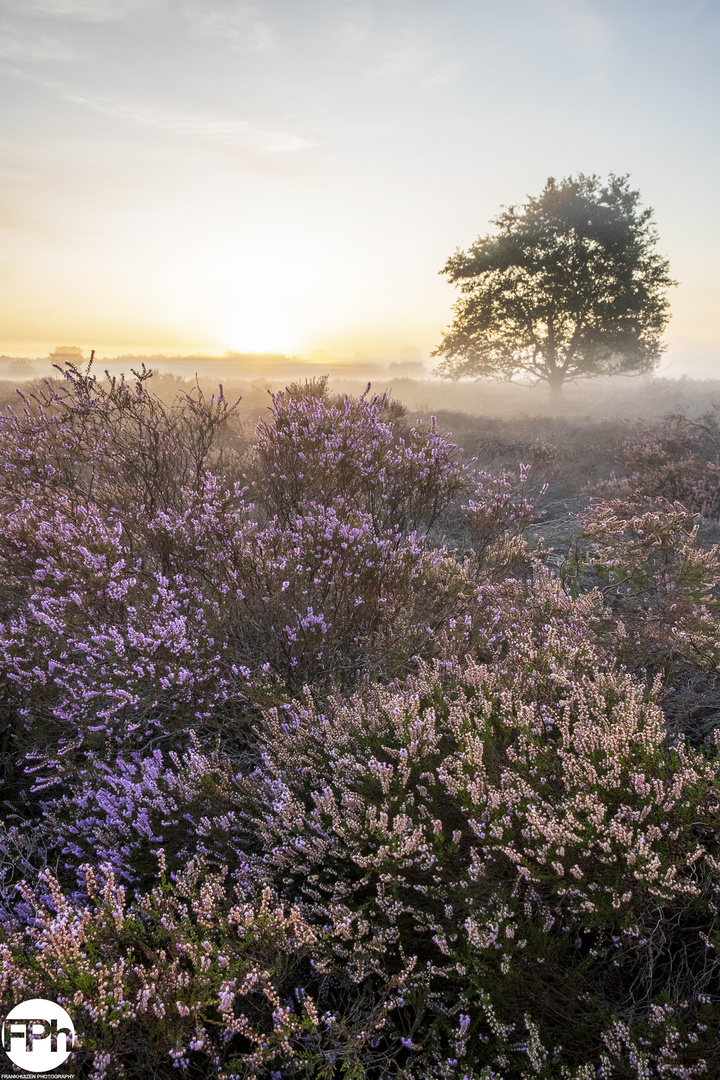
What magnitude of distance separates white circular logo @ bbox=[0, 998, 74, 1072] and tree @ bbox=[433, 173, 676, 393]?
998 inches

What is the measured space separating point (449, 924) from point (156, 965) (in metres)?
0.90

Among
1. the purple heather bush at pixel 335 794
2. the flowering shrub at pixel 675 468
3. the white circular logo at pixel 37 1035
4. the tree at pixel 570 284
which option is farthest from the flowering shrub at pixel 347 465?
the tree at pixel 570 284

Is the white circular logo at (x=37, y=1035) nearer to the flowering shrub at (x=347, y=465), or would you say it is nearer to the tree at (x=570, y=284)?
the flowering shrub at (x=347, y=465)

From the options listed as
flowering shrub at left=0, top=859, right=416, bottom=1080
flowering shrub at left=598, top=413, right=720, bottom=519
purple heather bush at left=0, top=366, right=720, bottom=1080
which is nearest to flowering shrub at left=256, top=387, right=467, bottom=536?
purple heather bush at left=0, top=366, right=720, bottom=1080

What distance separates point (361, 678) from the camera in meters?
3.09

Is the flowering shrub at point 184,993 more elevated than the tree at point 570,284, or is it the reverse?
the tree at point 570,284

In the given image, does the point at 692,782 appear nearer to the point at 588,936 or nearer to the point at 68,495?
the point at 588,936

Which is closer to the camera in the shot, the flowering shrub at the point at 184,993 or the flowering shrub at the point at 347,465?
the flowering shrub at the point at 184,993

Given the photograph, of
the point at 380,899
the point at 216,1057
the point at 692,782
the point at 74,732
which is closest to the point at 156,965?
the point at 216,1057

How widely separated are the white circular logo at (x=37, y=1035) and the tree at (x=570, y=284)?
83.1 feet

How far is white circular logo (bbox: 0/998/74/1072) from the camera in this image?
128 centimetres

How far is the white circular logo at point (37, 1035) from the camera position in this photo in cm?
128

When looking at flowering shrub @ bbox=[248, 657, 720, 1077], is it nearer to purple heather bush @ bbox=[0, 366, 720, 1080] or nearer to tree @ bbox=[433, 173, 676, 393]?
purple heather bush @ bbox=[0, 366, 720, 1080]

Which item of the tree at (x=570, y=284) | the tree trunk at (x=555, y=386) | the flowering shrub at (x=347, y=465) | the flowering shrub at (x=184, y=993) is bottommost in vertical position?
the flowering shrub at (x=184, y=993)
